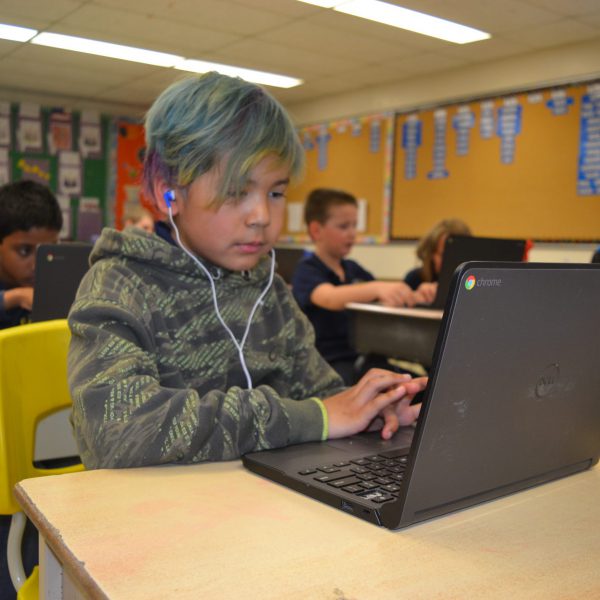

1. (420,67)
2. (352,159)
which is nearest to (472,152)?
(420,67)

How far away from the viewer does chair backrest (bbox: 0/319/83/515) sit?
0.91 meters

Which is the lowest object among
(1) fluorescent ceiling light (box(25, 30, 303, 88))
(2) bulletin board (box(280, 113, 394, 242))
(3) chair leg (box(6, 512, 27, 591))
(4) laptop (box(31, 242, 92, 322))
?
(3) chair leg (box(6, 512, 27, 591))

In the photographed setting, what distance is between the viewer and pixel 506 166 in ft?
14.7

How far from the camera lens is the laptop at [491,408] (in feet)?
1.80

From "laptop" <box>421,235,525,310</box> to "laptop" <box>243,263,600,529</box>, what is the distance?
1.53m

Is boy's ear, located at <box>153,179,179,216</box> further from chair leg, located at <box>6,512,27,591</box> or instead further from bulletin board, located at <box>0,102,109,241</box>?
bulletin board, located at <box>0,102,109,241</box>

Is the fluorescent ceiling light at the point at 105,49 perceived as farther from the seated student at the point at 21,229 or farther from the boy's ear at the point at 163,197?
the boy's ear at the point at 163,197

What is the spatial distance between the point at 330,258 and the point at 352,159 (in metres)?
2.89

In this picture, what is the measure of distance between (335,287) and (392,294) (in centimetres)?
23

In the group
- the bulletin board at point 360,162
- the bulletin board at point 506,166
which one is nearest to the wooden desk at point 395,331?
the bulletin board at point 506,166

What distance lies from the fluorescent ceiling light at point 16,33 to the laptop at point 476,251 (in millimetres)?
3189

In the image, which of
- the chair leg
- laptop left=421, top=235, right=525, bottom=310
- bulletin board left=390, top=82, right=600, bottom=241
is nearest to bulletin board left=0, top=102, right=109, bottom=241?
bulletin board left=390, top=82, right=600, bottom=241

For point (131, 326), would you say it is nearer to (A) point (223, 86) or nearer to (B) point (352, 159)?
(A) point (223, 86)

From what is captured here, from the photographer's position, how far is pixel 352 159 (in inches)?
222
